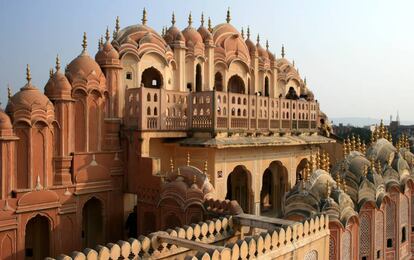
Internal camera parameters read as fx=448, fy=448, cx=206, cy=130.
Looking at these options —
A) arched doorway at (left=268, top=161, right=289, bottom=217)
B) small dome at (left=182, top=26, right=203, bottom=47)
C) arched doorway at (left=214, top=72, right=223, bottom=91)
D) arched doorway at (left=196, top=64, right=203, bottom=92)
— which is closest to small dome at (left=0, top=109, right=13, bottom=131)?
small dome at (left=182, top=26, right=203, bottom=47)

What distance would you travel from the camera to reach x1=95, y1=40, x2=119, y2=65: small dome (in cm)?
1518

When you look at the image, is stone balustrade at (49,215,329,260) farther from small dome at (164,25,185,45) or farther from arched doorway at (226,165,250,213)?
arched doorway at (226,165,250,213)

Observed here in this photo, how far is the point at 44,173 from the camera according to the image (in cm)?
1311

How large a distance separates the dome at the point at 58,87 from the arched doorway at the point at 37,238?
3.72m

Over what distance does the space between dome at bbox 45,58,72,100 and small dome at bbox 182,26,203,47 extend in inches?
244

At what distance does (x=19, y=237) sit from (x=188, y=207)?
468cm

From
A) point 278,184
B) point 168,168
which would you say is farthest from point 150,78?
point 278,184

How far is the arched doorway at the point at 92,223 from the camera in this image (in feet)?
49.1

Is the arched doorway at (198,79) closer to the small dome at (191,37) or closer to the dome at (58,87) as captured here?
the small dome at (191,37)

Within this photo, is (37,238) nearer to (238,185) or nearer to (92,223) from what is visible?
(92,223)

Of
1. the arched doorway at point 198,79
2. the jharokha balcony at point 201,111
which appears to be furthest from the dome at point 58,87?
the arched doorway at point 198,79

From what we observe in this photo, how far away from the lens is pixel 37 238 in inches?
535

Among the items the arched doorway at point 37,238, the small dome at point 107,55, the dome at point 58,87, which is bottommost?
the arched doorway at point 37,238

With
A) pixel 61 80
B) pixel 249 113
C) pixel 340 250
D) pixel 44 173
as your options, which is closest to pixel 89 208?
pixel 44 173
